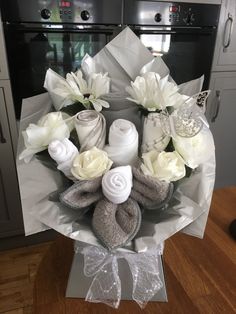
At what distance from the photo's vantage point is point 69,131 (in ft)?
1.62

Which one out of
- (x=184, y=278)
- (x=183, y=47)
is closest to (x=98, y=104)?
(x=184, y=278)

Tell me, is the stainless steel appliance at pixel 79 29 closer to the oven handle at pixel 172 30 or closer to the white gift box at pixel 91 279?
the oven handle at pixel 172 30

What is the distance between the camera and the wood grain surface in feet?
1.87

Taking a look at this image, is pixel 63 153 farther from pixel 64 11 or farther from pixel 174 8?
pixel 174 8

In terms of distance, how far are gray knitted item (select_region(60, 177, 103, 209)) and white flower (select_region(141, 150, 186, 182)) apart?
8 centimetres

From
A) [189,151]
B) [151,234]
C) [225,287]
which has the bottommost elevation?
[225,287]

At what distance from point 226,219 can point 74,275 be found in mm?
482

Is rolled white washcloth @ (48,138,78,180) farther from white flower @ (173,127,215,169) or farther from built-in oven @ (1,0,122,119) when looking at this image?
built-in oven @ (1,0,122,119)

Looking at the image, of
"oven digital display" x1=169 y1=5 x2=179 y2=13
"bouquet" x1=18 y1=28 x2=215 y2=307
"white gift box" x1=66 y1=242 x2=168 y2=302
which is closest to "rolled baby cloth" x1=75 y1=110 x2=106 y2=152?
"bouquet" x1=18 y1=28 x2=215 y2=307

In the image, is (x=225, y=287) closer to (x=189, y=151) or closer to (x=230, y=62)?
(x=189, y=151)

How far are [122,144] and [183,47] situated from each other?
3.94ft

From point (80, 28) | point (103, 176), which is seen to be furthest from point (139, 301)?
point (80, 28)

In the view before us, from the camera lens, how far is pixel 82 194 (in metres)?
0.44

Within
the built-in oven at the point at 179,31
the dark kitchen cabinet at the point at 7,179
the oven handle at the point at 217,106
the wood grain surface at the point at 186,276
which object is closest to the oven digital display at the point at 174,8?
the built-in oven at the point at 179,31
